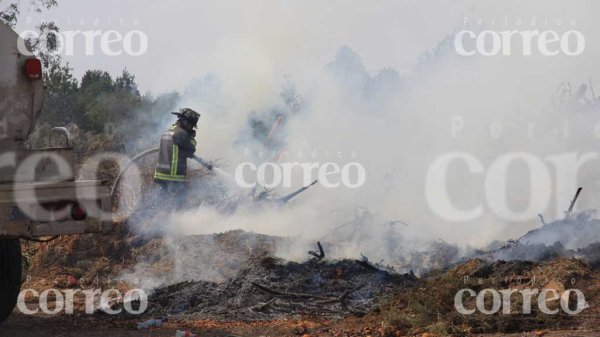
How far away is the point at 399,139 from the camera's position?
15.3 meters

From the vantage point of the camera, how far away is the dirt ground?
6.92 metres

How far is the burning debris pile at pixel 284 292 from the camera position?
7914 mm

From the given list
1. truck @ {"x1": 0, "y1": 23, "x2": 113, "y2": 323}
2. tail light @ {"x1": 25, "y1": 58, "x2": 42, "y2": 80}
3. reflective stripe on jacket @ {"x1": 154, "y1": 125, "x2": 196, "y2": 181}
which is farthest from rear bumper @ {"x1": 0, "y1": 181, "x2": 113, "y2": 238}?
reflective stripe on jacket @ {"x1": 154, "y1": 125, "x2": 196, "y2": 181}

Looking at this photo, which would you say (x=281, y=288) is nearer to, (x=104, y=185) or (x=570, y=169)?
(x=104, y=185)

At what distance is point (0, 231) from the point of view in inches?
225

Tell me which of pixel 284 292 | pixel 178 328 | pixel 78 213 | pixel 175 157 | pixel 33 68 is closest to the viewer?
pixel 78 213

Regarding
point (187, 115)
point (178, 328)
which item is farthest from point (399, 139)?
point (178, 328)

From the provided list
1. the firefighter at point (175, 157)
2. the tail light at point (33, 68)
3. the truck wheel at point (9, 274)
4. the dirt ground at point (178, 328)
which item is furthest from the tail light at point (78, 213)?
the firefighter at point (175, 157)

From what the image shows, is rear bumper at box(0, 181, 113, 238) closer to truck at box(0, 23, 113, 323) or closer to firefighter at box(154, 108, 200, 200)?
truck at box(0, 23, 113, 323)

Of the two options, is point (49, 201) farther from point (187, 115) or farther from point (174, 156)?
point (187, 115)

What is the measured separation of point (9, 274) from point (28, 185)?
134cm

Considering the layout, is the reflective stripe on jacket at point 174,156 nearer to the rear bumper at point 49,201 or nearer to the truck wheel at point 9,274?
the truck wheel at point 9,274

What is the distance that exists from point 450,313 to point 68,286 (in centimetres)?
498

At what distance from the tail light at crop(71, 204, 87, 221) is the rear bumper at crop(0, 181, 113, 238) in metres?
0.02
